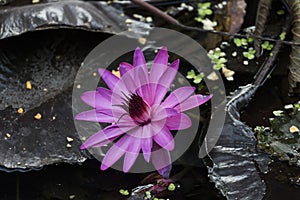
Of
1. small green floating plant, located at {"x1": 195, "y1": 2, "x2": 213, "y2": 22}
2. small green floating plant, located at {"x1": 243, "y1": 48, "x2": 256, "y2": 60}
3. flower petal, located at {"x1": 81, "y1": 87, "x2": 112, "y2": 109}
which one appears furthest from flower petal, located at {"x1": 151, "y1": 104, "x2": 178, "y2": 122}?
small green floating plant, located at {"x1": 195, "y1": 2, "x2": 213, "y2": 22}

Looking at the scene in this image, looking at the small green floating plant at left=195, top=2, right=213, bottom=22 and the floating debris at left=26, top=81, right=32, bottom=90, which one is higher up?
the small green floating plant at left=195, top=2, right=213, bottom=22

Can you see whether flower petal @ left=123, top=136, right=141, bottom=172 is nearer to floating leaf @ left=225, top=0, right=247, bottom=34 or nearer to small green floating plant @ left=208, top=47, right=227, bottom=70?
small green floating plant @ left=208, top=47, right=227, bottom=70

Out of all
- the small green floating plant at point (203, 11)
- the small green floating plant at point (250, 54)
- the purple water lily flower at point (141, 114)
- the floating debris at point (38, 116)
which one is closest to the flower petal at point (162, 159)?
the purple water lily flower at point (141, 114)

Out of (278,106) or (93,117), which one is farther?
(278,106)

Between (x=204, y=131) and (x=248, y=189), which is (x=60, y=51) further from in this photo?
(x=248, y=189)

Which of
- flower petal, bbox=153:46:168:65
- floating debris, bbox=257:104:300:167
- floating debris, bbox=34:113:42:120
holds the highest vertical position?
flower petal, bbox=153:46:168:65

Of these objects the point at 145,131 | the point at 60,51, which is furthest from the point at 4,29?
the point at 145,131

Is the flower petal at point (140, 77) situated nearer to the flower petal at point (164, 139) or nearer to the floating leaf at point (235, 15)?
the flower petal at point (164, 139)
